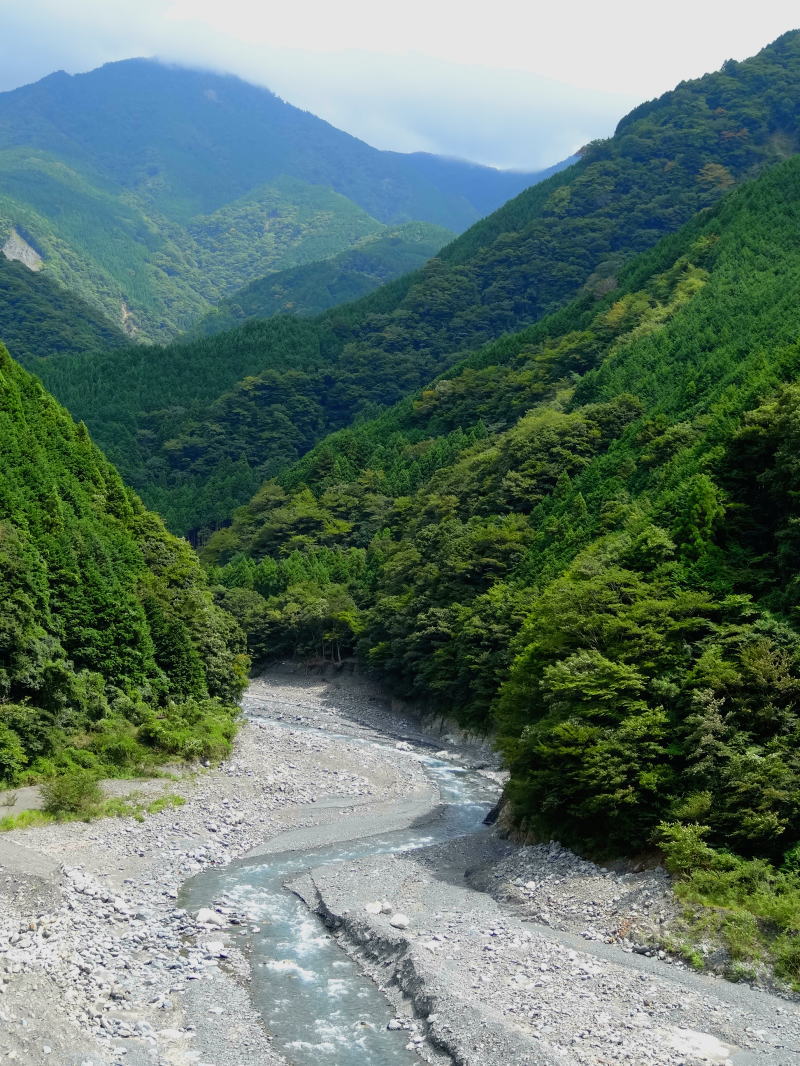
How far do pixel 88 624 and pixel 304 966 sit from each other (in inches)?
1015

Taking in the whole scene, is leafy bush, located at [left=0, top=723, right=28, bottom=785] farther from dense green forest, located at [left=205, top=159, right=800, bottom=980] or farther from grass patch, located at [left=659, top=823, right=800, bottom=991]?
grass patch, located at [left=659, top=823, right=800, bottom=991]

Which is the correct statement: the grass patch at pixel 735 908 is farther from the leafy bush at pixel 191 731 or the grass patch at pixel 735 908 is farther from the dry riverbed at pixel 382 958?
the leafy bush at pixel 191 731

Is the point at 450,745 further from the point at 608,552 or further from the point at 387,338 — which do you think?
the point at 387,338

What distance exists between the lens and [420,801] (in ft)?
162

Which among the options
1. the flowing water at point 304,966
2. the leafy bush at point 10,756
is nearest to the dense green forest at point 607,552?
the flowing water at point 304,966

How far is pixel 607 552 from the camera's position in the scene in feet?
157

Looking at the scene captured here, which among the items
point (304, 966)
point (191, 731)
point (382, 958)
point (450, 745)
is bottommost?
point (450, 745)

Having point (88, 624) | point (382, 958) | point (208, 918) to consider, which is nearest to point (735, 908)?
point (382, 958)

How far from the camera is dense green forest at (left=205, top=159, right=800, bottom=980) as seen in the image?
33656 mm

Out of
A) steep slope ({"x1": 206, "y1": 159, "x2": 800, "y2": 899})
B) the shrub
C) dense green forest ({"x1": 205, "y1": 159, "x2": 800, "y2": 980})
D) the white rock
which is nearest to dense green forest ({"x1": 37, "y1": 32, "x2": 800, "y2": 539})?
steep slope ({"x1": 206, "y1": 159, "x2": 800, "y2": 899})

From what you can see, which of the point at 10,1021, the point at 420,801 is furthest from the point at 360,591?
the point at 10,1021

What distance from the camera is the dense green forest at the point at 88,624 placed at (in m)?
42.6

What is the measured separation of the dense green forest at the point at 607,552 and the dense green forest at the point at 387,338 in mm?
23087

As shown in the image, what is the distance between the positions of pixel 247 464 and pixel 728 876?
124 m
